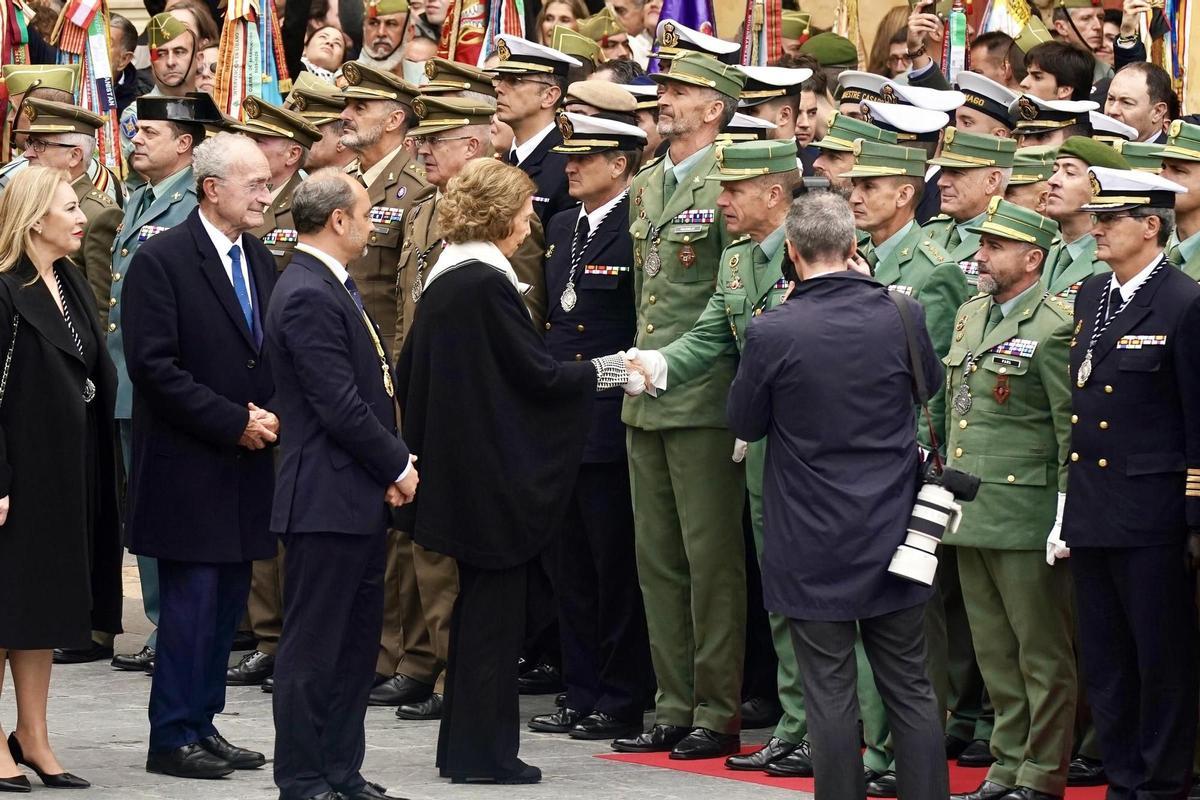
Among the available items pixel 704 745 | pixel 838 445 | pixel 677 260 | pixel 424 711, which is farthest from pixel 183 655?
pixel 838 445

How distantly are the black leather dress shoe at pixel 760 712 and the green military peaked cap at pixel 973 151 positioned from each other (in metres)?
2.29

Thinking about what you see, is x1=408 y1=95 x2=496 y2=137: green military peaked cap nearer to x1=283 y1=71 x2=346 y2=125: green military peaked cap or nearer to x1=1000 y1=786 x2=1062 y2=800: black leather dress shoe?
x1=283 y1=71 x2=346 y2=125: green military peaked cap

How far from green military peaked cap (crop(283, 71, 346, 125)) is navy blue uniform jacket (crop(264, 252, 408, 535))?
3152 mm

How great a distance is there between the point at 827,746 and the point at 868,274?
1.44 meters

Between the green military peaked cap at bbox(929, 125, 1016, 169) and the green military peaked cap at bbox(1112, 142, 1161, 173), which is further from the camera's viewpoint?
the green military peaked cap at bbox(929, 125, 1016, 169)

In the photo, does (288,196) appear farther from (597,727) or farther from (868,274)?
(868,274)

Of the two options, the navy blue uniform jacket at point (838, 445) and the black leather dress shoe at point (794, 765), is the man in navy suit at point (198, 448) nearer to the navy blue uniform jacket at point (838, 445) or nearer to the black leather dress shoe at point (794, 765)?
the black leather dress shoe at point (794, 765)

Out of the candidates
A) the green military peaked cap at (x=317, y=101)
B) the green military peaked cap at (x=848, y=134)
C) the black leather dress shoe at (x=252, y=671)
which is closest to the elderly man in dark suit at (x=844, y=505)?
the green military peaked cap at (x=848, y=134)

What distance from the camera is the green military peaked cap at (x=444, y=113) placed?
9.17 meters

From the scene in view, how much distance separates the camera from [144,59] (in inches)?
575

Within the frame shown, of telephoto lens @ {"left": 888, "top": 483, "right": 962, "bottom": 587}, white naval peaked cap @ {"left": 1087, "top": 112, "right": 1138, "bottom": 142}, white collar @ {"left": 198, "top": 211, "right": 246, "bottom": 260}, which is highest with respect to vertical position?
white naval peaked cap @ {"left": 1087, "top": 112, "right": 1138, "bottom": 142}

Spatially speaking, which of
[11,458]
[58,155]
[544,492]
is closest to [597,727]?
[544,492]

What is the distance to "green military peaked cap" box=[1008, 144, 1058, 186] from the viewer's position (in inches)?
319

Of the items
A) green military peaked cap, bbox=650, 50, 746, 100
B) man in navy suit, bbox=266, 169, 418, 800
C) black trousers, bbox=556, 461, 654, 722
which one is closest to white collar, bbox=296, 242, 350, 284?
man in navy suit, bbox=266, 169, 418, 800
